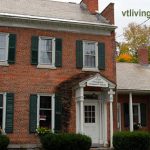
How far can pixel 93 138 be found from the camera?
21.0 meters

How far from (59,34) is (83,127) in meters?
5.36

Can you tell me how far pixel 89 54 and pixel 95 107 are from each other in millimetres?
3060

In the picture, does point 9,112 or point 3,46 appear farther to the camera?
point 3,46

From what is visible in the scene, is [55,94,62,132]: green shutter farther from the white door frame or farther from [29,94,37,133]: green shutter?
[29,94,37,133]: green shutter

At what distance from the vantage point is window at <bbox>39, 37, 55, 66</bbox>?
20609 millimetres

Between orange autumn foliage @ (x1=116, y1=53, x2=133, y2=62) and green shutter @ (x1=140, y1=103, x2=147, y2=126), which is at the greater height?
orange autumn foliage @ (x1=116, y1=53, x2=133, y2=62)

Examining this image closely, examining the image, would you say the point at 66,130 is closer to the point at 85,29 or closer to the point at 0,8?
the point at 85,29

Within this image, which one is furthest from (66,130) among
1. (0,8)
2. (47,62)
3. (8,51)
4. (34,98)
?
(0,8)

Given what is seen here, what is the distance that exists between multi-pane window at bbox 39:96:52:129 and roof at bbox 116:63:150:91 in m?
Answer: 5.39

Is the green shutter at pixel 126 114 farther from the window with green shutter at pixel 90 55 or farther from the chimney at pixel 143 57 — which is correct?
the chimney at pixel 143 57

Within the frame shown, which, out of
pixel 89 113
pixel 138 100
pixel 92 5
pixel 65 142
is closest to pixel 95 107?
pixel 89 113

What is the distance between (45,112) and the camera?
20047 millimetres

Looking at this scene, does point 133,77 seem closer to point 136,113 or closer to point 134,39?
point 136,113

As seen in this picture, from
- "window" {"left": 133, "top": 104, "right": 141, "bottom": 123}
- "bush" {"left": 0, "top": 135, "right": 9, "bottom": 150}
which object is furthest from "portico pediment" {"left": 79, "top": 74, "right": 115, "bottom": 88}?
"window" {"left": 133, "top": 104, "right": 141, "bottom": 123}
